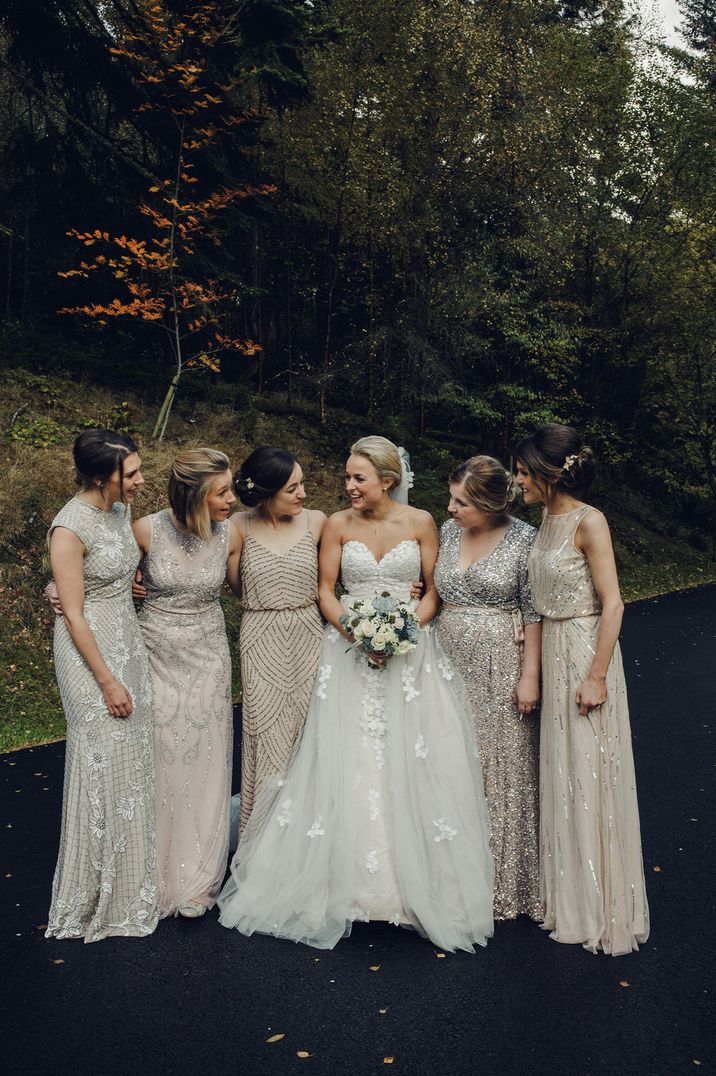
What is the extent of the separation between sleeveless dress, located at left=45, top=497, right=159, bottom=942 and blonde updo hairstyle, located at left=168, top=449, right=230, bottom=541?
0.36 metres

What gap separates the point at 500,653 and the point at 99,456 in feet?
7.22

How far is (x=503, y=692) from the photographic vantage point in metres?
4.76

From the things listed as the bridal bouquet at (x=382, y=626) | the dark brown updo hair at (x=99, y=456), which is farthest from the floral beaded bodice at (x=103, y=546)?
the bridal bouquet at (x=382, y=626)

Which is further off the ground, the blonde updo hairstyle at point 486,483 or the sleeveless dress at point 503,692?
the blonde updo hairstyle at point 486,483

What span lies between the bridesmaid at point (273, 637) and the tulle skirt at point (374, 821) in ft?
0.43

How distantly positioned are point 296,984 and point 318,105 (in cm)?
1635

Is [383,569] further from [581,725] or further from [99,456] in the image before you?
[99,456]

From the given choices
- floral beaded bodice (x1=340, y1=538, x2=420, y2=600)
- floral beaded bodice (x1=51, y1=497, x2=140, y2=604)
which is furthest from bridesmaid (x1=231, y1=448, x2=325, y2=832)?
floral beaded bodice (x1=51, y1=497, x2=140, y2=604)

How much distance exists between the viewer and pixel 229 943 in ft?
14.1

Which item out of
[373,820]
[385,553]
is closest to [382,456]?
[385,553]

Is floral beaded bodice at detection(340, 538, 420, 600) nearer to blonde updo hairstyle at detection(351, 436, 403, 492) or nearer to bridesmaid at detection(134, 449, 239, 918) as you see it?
blonde updo hairstyle at detection(351, 436, 403, 492)

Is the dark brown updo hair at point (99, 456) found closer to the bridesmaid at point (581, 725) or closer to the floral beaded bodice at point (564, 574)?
the bridesmaid at point (581, 725)

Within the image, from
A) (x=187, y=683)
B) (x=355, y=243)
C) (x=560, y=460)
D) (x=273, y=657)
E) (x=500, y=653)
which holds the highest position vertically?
(x=355, y=243)

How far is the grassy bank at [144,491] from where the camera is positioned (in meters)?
8.98
